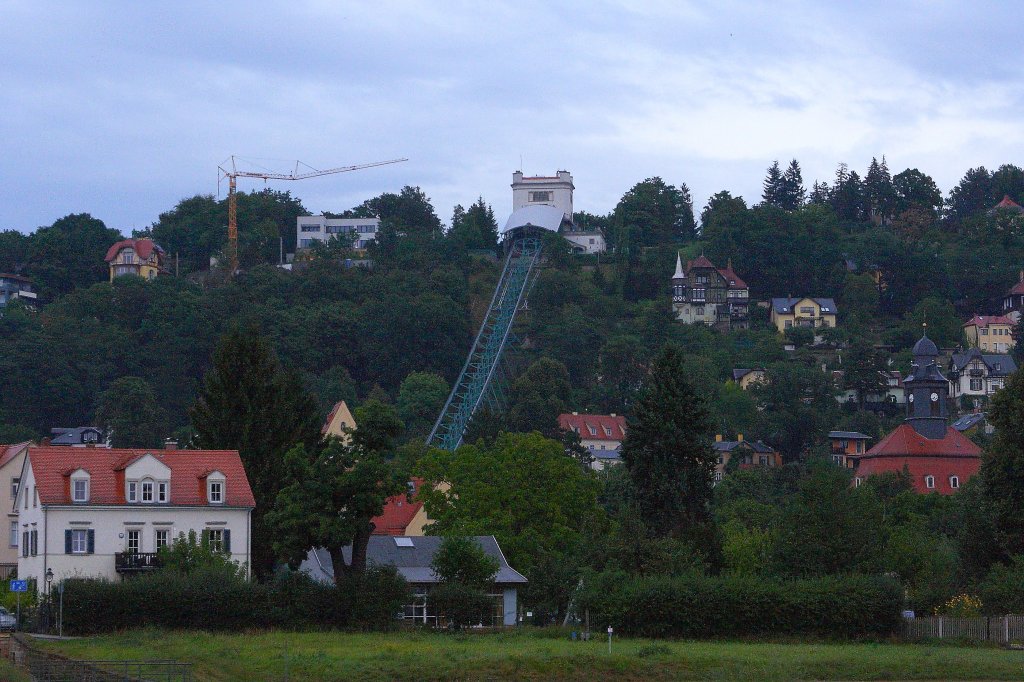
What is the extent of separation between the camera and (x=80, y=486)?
73.2 m

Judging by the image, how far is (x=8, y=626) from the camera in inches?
2611

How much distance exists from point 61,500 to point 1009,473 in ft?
136

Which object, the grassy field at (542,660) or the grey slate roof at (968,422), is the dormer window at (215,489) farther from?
the grey slate roof at (968,422)

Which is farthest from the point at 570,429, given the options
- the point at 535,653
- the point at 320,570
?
the point at 535,653

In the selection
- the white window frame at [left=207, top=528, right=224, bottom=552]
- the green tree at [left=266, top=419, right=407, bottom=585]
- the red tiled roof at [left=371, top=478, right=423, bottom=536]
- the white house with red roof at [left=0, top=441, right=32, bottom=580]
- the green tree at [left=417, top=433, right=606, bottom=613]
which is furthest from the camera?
the red tiled roof at [left=371, top=478, right=423, bottom=536]

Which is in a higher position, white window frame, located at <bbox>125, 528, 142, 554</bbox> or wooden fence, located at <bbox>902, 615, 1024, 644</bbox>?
white window frame, located at <bbox>125, 528, 142, 554</bbox>

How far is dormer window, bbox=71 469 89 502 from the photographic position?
240 ft

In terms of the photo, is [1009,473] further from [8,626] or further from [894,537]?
[8,626]

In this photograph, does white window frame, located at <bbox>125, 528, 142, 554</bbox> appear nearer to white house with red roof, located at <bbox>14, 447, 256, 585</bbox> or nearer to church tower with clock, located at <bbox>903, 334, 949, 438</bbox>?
white house with red roof, located at <bbox>14, 447, 256, 585</bbox>

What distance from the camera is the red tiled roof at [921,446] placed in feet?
517

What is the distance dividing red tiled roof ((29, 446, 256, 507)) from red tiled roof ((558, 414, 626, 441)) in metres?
95.0

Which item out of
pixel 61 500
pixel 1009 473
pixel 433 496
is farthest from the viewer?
pixel 433 496

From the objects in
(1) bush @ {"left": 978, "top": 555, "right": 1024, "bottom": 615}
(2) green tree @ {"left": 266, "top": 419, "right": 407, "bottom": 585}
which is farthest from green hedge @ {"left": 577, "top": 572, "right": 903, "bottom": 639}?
(2) green tree @ {"left": 266, "top": 419, "right": 407, "bottom": 585}

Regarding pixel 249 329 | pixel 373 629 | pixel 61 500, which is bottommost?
pixel 373 629
